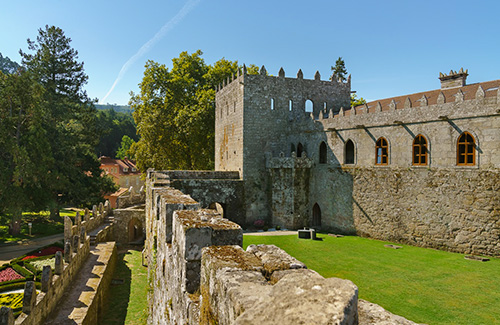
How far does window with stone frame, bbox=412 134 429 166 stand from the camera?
1798 cm

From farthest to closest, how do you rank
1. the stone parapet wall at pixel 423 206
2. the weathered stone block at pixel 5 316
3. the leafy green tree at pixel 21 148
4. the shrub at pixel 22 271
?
the leafy green tree at pixel 21 148 → the stone parapet wall at pixel 423 206 → the shrub at pixel 22 271 → the weathered stone block at pixel 5 316

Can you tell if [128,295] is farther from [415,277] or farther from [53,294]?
[415,277]

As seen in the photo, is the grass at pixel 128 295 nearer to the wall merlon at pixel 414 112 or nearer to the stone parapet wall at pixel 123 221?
the stone parapet wall at pixel 123 221

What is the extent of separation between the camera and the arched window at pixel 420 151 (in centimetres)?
1801

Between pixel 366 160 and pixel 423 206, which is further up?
pixel 366 160

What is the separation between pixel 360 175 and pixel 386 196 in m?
2.19

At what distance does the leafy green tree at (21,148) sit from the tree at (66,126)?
3.81ft

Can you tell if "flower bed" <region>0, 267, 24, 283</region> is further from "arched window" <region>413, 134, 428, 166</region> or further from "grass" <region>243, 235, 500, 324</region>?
"arched window" <region>413, 134, 428, 166</region>

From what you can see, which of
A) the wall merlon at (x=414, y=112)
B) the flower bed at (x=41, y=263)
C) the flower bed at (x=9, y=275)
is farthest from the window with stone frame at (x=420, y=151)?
the flower bed at (x=9, y=275)

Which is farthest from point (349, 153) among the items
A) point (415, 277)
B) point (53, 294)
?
point (53, 294)

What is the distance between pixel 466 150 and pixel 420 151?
88.2 inches

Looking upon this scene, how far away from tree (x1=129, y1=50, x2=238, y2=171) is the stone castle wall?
28.3 metres

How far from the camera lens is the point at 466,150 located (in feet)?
53.7

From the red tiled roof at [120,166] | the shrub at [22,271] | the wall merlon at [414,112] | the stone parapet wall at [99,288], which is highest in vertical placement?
the wall merlon at [414,112]
